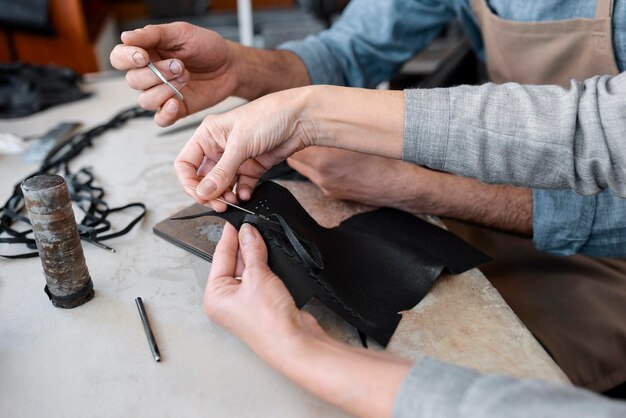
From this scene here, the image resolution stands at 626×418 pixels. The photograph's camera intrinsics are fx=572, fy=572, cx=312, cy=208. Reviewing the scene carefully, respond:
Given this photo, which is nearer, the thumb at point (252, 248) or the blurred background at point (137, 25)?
the thumb at point (252, 248)

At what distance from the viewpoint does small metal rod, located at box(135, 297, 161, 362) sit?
2.33 ft

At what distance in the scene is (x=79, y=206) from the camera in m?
1.07

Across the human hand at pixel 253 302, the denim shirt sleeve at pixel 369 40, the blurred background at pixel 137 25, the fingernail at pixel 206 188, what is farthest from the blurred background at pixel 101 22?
the human hand at pixel 253 302

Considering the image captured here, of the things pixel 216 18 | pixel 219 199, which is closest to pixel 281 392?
pixel 219 199

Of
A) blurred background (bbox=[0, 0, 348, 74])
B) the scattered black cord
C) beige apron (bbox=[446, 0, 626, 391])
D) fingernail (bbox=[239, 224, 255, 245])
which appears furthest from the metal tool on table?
blurred background (bbox=[0, 0, 348, 74])

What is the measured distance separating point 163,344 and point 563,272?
2.50ft

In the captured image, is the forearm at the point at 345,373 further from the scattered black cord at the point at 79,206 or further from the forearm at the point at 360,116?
the scattered black cord at the point at 79,206

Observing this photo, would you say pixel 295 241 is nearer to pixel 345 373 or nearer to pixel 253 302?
pixel 253 302

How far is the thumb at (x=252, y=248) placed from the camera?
753 mm

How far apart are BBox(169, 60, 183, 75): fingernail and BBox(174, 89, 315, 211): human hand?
21 cm

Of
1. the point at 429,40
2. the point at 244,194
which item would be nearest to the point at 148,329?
the point at 244,194

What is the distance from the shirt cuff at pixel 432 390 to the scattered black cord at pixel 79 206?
575 mm

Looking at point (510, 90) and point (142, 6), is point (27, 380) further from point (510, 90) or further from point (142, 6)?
point (142, 6)

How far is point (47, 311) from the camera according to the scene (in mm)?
800
